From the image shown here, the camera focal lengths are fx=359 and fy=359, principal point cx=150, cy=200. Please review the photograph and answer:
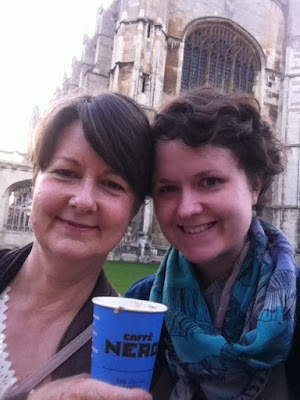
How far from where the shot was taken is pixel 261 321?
129cm

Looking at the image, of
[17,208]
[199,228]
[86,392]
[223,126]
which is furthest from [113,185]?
[17,208]

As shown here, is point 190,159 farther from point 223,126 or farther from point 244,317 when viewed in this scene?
point 244,317

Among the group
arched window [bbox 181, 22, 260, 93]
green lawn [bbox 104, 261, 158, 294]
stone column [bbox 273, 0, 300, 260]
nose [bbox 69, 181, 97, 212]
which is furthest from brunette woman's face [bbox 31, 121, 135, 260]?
stone column [bbox 273, 0, 300, 260]

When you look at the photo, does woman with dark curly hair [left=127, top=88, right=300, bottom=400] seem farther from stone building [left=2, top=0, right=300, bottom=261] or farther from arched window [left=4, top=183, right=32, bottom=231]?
arched window [left=4, top=183, right=32, bottom=231]

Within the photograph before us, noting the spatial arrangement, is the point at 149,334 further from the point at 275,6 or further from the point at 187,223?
the point at 275,6

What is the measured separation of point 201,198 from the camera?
4.61 ft

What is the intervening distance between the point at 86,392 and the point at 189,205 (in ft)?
2.44

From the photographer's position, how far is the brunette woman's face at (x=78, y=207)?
125 centimetres

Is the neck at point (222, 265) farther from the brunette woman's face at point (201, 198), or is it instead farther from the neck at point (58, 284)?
the neck at point (58, 284)

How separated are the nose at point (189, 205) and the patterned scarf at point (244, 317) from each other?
1.16 ft

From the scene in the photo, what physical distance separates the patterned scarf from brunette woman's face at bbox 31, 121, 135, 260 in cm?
47

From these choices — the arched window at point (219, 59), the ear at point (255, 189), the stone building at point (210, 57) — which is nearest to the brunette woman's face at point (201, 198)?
the ear at point (255, 189)

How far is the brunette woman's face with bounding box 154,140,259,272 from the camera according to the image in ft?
4.62

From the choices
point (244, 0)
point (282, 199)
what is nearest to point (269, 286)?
point (282, 199)
